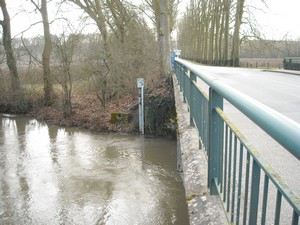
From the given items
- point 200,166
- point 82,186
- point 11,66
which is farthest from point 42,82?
point 200,166

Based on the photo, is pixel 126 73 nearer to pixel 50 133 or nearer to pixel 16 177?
pixel 50 133

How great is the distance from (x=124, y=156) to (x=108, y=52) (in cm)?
837

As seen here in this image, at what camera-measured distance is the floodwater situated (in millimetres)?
7262

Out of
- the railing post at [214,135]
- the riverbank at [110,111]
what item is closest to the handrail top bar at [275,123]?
the railing post at [214,135]

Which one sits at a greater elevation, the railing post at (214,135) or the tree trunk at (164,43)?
the tree trunk at (164,43)

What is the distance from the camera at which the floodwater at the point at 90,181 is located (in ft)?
23.8

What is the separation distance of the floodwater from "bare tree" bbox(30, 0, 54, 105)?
6.10 m

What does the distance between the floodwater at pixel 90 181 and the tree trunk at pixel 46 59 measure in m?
6.10

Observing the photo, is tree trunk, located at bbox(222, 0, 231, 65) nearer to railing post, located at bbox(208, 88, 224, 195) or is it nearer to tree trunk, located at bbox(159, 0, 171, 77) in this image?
tree trunk, located at bbox(159, 0, 171, 77)

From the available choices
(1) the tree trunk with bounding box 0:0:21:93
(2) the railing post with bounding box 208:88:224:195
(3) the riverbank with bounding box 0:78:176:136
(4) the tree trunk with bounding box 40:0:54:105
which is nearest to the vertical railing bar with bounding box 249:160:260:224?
(2) the railing post with bounding box 208:88:224:195

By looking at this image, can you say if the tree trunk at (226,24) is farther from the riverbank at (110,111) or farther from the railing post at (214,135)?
the railing post at (214,135)

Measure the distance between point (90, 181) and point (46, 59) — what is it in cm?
1290

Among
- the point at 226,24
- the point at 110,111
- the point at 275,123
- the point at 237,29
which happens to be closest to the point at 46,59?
the point at 110,111

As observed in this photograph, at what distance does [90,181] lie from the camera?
9.30 m
